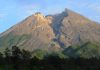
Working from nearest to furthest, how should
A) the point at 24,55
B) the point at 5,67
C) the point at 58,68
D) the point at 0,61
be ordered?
the point at 5,67 < the point at 0,61 < the point at 58,68 < the point at 24,55

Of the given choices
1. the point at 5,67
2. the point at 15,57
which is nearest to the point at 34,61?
the point at 15,57

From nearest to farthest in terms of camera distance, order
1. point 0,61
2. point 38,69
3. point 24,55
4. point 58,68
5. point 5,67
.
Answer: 1. point 5,67
2. point 38,69
3. point 0,61
4. point 58,68
5. point 24,55

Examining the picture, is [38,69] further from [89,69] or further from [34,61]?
[89,69]

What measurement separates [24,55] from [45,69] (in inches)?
1147

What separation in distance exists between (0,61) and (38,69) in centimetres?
1761

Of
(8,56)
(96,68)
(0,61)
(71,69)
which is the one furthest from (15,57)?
(96,68)

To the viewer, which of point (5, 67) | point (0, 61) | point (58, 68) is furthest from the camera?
point (58, 68)

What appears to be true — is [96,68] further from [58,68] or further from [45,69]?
[45,69]

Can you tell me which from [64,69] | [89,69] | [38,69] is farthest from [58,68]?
[38,69]

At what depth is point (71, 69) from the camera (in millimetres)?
126812

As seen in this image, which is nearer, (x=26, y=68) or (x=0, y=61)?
(x=26, y=68)

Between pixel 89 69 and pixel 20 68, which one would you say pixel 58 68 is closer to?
pixel 89 69

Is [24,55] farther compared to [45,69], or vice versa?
[24,55]

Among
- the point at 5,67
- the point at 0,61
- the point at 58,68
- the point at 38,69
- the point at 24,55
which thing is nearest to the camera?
the point at 5,67
